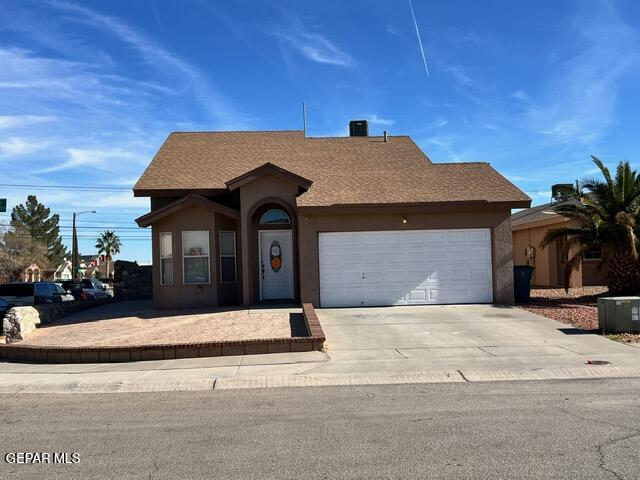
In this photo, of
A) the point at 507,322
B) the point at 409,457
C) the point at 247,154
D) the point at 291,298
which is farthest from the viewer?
the point at 247,154

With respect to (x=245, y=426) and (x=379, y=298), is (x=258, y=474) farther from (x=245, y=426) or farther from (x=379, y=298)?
(x=379, y=298)

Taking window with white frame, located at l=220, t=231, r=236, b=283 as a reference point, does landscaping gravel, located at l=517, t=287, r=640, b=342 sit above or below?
below

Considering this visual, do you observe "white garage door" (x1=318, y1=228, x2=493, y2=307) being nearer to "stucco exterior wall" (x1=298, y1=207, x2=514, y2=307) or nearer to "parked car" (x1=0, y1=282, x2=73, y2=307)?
"stucco exterior wall" (x1=298, y1=207, x2=514, y2=307)

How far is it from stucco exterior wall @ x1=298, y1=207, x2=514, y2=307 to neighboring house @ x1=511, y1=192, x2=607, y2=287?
19.7 ft

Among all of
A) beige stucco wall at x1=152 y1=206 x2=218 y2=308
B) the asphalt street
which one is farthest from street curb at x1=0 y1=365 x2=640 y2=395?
beige stucco wall at x1=152 y1=206 x2=218 y2=308

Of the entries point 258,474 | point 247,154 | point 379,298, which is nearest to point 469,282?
point 379,298

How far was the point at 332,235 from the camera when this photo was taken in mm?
17641

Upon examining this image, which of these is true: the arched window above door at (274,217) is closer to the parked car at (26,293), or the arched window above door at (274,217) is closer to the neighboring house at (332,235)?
the neighboring house at (332,235)

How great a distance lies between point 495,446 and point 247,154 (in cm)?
1838

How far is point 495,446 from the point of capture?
19.0 feet

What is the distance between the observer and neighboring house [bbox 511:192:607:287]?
935 inches

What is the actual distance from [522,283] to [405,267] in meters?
3.88

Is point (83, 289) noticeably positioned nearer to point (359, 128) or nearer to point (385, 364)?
point (359, 128)

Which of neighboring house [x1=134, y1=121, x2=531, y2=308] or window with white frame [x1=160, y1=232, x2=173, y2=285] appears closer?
neighboring house [x1=134, y1=121, x2=531, y2=308]
